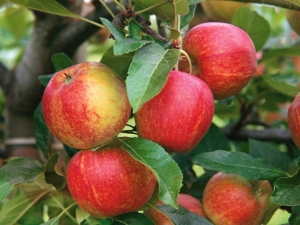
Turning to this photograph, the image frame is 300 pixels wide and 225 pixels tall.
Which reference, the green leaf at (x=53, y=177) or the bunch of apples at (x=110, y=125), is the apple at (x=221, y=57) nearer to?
the bunch of apples at (x=110, y=125)

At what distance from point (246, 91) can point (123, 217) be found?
660 millimetres

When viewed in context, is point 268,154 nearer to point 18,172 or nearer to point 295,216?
point 295,216

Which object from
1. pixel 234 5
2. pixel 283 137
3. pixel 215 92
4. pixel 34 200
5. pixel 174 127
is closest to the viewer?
pixel 174 127

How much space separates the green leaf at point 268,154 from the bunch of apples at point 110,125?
298 millimetres

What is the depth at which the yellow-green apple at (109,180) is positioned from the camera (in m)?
0.73

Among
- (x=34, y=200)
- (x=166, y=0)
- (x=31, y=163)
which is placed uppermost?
(x=166, y=0)

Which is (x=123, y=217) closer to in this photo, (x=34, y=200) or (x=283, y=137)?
(x=34, y=200)

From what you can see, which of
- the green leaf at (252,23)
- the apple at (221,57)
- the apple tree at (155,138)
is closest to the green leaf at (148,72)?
the apple tree at (155,138)

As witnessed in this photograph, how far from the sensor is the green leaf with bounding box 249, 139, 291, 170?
1.01 meters

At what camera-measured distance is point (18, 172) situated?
0.84m

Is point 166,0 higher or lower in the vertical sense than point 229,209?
higher

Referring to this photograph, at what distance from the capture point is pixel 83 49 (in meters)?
1.41

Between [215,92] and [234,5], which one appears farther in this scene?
[234,5]

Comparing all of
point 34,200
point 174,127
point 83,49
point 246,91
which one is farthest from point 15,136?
point 174,127
